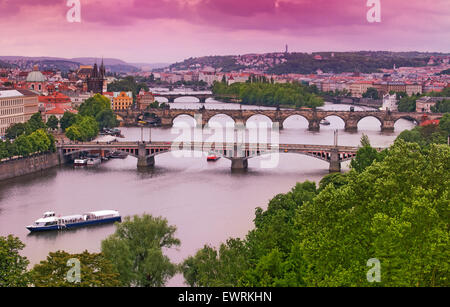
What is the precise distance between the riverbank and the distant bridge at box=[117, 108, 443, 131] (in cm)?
1303

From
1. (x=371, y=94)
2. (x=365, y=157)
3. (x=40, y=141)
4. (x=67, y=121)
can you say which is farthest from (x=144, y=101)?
(x=365, y=157)

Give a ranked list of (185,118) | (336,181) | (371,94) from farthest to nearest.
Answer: (371,94) < (185,118) < (336,181)

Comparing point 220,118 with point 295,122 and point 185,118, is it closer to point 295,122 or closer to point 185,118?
point 185,118

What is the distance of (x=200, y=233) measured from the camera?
46.8 feet

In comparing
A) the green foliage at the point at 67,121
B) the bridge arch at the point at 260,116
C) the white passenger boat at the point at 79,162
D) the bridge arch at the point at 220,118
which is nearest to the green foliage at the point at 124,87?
the bridge arch at the point at 220,118

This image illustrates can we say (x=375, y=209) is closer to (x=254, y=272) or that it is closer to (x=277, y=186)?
(x=254, y=272)

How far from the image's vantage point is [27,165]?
21.7 metres

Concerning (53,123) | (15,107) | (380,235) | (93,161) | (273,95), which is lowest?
(93,161)

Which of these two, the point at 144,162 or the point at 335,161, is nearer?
the point at 335,161

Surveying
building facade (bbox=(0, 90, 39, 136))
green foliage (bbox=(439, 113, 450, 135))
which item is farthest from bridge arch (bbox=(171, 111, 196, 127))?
green foliage (bbox=(439, 113, 450, 135))

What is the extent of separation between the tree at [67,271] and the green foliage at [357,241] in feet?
4.01

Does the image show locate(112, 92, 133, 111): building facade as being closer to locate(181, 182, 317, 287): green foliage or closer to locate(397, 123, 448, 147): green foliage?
locate(397, 123, 448, 147): green foliage

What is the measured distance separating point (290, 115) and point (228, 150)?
1565 centimetres

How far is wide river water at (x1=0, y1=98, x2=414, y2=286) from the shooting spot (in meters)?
14.3
